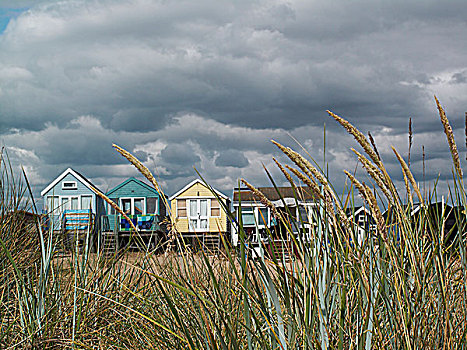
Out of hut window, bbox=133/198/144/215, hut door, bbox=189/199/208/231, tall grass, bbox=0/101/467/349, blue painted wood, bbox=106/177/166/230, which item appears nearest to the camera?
tall grass, bbox=0/101/467/349

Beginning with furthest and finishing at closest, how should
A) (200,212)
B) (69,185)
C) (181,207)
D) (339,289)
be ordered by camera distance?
(181,207) < (69,185) < (200,212) < (339,289)

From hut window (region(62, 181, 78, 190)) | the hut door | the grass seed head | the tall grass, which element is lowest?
the hut door

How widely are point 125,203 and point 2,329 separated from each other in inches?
1043

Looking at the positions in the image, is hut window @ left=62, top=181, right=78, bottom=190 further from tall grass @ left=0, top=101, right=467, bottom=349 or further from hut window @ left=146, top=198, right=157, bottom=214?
tall grass @ left=0, top=101, right=467, bottom=349

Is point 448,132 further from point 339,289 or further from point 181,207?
point 181,207

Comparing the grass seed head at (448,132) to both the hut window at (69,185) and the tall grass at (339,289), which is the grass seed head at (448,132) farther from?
the hut window at (69,185)

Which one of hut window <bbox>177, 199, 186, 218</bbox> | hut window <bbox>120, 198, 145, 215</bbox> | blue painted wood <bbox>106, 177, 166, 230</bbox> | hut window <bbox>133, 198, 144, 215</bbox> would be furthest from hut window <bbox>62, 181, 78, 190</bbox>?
hut window <bbox>177, 199, 186, 218</bbox>

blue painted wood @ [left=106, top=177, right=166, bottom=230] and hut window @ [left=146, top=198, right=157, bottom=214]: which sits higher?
blue painted wood @ [left=106, top=177, right=166, bottom=230]

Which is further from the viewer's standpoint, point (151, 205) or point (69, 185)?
point (151, 205)

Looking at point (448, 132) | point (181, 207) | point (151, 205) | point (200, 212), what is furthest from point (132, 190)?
point (448, 132)

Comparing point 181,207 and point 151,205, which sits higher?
point 151,205

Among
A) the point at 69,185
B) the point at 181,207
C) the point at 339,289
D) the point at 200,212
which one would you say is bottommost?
the point at 200,212

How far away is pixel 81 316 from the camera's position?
9.09ft

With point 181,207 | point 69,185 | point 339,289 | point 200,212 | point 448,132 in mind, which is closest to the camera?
point 448,132
